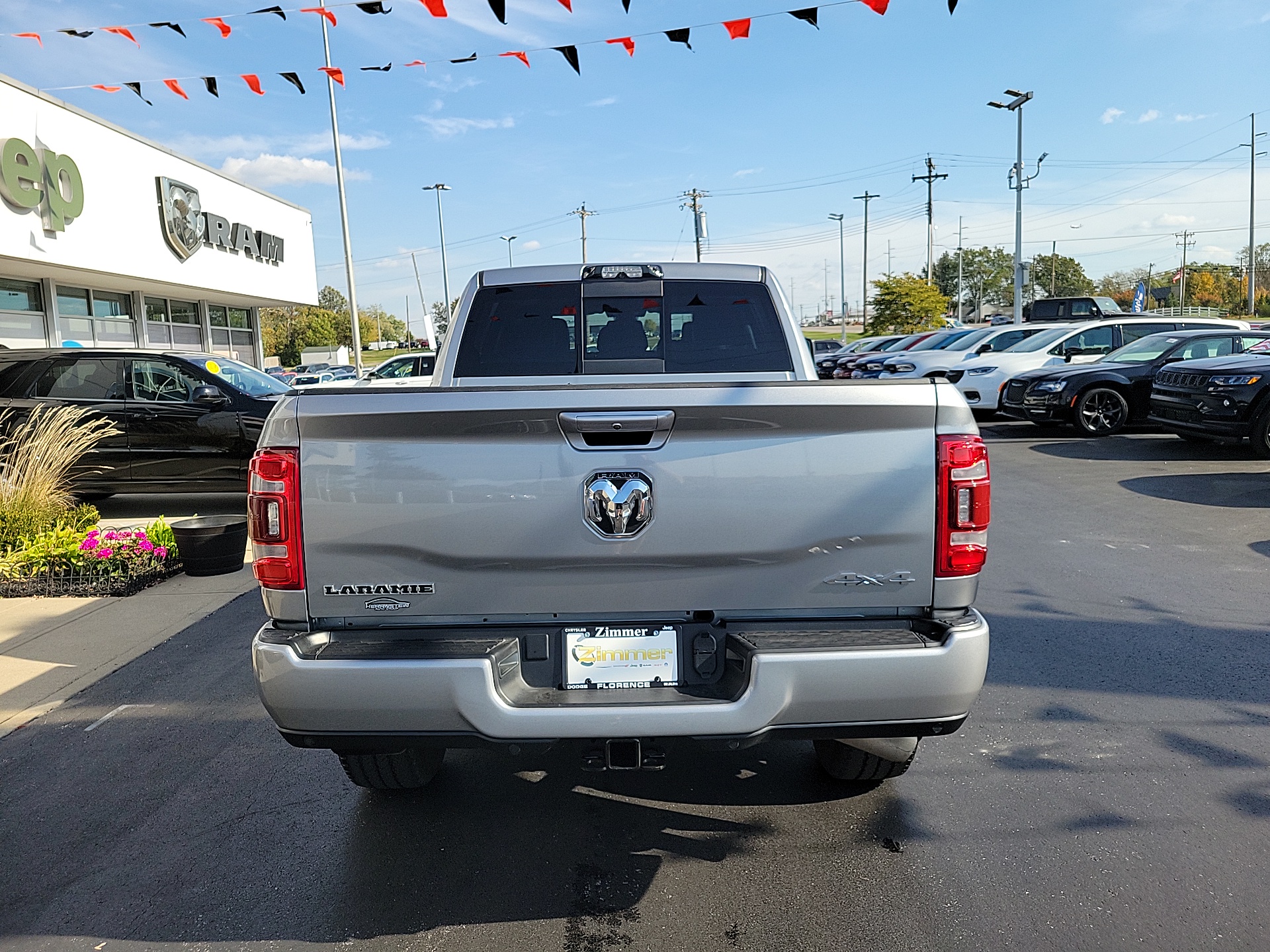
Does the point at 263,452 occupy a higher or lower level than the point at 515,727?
higher

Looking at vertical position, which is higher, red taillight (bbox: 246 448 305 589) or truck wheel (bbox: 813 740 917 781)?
red taillight (bbox: 246 448 305 589)

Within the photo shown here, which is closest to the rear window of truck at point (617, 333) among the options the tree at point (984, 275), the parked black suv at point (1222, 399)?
the parked black suv at point (1222, 399)

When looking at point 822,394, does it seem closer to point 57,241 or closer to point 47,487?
point 47,487

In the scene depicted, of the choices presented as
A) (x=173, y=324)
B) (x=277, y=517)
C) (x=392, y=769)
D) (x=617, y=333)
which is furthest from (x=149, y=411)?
(x=173, y=324)

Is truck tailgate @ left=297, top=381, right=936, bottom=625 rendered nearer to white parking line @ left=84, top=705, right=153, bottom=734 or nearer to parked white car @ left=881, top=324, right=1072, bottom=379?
white parking line @ left=84, top=705, right=153, bottom=734

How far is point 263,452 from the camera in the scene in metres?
2.72

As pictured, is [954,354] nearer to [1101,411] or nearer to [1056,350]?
[1056,350]

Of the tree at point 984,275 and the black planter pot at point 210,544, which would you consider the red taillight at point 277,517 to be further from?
the tree at point 984,275

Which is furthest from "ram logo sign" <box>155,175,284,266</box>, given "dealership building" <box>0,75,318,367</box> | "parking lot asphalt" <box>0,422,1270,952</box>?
"parking lot asphalt" <box>0,422,1270,952</box>

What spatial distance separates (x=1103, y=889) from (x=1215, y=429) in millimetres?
10264

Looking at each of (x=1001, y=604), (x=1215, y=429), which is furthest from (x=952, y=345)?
(x=1001, y=604)

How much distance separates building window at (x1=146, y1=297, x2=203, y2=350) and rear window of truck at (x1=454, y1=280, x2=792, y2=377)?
23565mm

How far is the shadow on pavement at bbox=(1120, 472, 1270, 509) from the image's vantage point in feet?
30.6

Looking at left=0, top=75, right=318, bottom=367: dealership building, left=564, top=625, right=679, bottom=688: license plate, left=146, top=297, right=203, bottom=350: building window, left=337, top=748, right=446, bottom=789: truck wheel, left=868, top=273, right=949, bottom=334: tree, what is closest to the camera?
left=564, top=625, right=679, bottom=688: license plate
